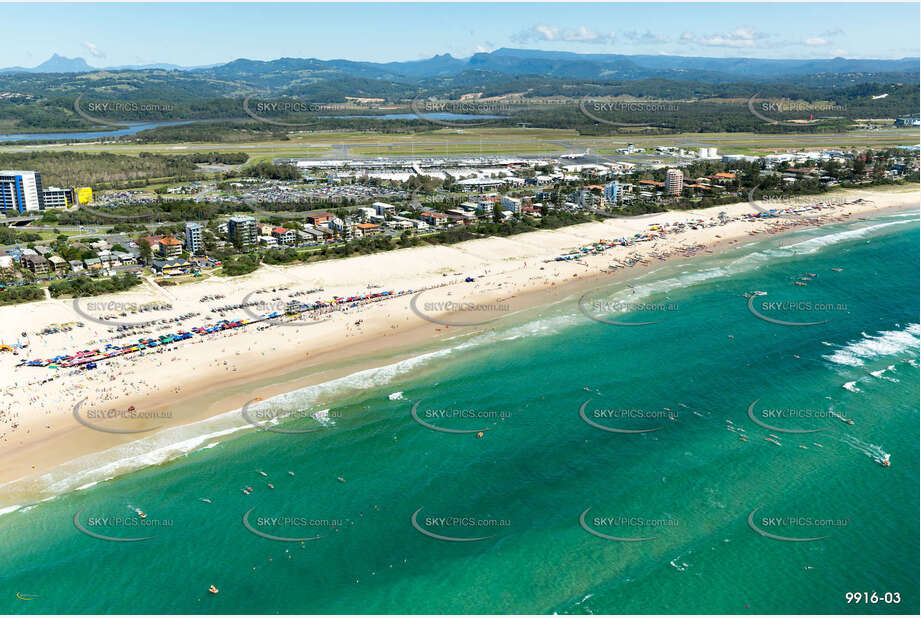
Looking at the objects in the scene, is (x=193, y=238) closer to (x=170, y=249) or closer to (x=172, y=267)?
(x=170, y=249)

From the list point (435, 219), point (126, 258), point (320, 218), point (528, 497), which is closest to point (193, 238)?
point (126, 258)

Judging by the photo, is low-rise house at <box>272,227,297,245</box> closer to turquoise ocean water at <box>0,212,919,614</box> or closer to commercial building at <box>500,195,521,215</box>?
commercial building at <box>500,195,521,215</box>

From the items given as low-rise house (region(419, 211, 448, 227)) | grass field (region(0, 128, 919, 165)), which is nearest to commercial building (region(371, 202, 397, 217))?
low-rise house (region(419, 211, 448, 227))

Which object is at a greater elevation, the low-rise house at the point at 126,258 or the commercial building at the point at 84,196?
the commercial building at the point at 84,196

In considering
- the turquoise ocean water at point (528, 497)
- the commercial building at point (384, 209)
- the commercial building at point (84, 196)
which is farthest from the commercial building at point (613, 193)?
the commercial building at point (84, 196)

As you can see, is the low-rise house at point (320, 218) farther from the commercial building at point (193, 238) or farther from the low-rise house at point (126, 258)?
the low-rise house at point (126, 258)
